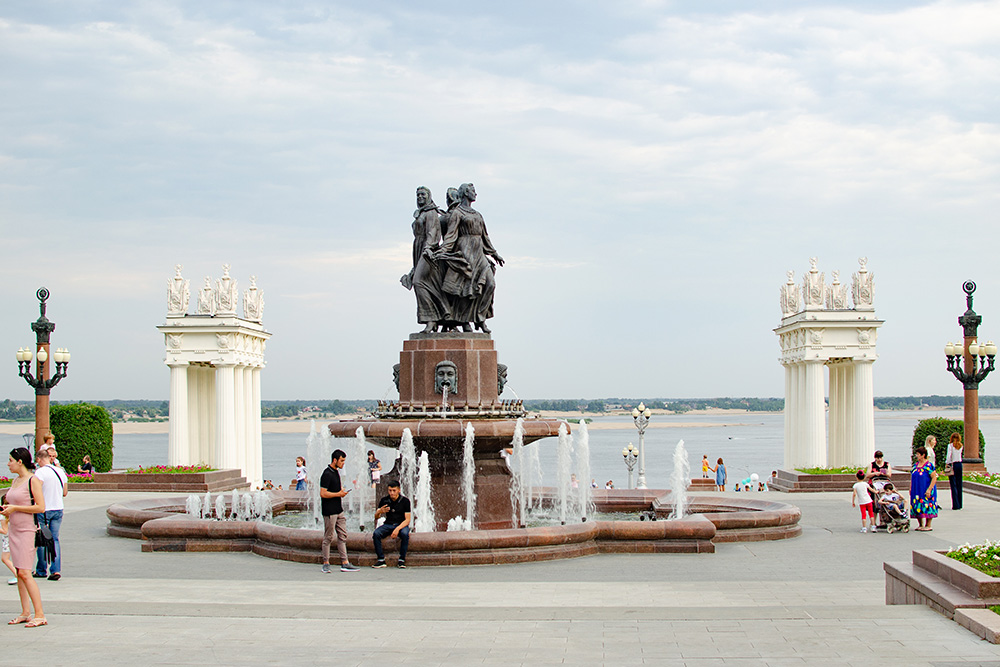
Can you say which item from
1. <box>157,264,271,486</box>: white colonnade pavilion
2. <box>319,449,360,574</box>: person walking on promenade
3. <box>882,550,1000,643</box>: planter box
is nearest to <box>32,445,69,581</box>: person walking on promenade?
<box>319,449,360,574</box>: person walking on promenade

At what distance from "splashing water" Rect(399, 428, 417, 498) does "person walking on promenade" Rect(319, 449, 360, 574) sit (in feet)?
5.53

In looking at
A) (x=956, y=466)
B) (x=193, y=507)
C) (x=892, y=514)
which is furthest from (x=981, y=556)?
(x=193, y=507)

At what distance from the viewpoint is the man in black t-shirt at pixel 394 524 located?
42.2 ft

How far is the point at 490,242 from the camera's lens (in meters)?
16.9

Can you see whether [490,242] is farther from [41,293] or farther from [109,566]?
[41,293]

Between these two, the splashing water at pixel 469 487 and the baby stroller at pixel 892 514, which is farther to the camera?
the baby stroller at pixel 892 514

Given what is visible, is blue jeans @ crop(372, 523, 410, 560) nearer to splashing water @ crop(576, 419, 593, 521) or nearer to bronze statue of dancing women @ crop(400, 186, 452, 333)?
splashing water @ crop(576, 419, 593, 521)

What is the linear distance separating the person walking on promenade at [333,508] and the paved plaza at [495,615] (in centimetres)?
33

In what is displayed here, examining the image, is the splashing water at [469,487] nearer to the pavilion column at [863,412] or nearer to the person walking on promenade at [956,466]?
the person walking on promenade at [956,466]

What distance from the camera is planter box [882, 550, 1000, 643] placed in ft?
27.0

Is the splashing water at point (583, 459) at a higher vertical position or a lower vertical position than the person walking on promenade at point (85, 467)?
higher

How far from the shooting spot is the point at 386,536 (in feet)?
42.4

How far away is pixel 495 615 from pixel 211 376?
38501mm

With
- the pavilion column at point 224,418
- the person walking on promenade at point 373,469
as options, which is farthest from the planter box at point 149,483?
the person walking on promenade at point 373,469
